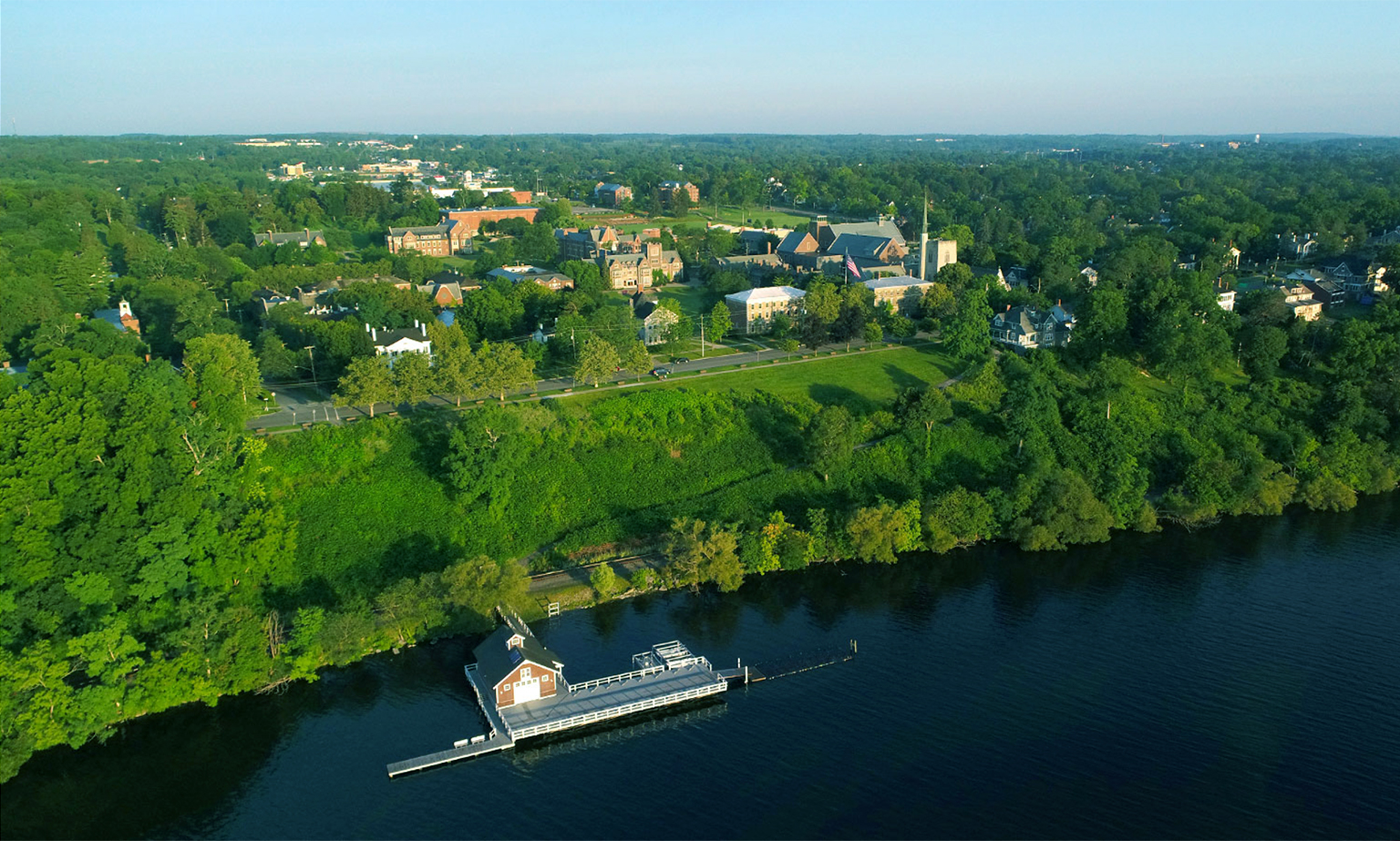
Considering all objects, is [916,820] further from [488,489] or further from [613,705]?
[488,489]

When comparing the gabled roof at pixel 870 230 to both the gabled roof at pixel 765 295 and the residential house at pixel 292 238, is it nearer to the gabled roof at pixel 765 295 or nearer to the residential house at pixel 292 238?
the gabled roof at pixel 765 295

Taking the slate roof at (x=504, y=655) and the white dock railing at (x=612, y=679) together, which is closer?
the slate roof at (x=504, y=655)

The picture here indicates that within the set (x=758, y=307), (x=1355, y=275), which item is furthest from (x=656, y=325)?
(x=1355, y=275)

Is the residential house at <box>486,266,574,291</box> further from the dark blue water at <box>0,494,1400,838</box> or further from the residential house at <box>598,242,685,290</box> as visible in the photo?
the dark blue water at <box>0,494,1400,838</box>

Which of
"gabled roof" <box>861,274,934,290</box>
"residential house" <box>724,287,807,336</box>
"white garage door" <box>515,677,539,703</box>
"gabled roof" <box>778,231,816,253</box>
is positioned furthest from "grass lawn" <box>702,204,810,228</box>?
"white garage door" <box>515,677,539,703</box>

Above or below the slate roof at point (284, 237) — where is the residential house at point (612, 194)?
above

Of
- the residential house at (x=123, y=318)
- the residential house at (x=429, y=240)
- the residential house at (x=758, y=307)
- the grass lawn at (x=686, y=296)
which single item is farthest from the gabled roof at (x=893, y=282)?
the residential house at (x=429, y=240)
